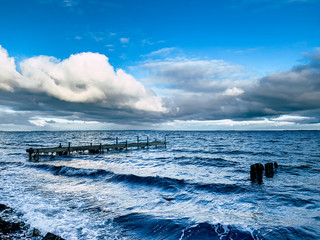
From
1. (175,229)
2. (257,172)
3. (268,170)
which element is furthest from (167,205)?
(268,170)

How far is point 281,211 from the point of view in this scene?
35.5ft

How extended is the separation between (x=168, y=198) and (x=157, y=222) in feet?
12.9

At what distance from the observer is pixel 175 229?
8781mm

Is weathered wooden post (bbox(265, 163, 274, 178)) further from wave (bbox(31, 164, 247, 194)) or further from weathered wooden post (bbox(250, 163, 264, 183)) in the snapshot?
wave (bbox(31, 164, 247, 194))

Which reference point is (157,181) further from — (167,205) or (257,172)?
(257,172)

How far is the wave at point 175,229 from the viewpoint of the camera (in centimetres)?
823

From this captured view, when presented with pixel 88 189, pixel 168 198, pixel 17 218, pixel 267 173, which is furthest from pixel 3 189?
pixel 267 173

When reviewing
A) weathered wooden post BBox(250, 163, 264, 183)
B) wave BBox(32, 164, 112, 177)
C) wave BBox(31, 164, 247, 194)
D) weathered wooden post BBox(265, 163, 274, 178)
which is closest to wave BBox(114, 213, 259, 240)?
wave BBox(31, 164, 247, 194)

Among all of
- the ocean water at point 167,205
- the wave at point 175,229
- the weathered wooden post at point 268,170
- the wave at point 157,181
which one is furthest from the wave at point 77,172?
the weathered wooden post at point 268,170

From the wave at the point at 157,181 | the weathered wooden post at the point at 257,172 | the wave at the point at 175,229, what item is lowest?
the wave at the point at 157,181

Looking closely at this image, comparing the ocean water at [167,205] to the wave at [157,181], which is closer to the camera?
the ocean water at [167,205]

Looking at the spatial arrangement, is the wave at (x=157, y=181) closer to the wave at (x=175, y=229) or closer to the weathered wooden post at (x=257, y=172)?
the weathered wooden post at (x=257, y=172)

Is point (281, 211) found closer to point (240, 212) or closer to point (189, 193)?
point (240, 212)

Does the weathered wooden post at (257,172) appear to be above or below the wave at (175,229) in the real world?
above
